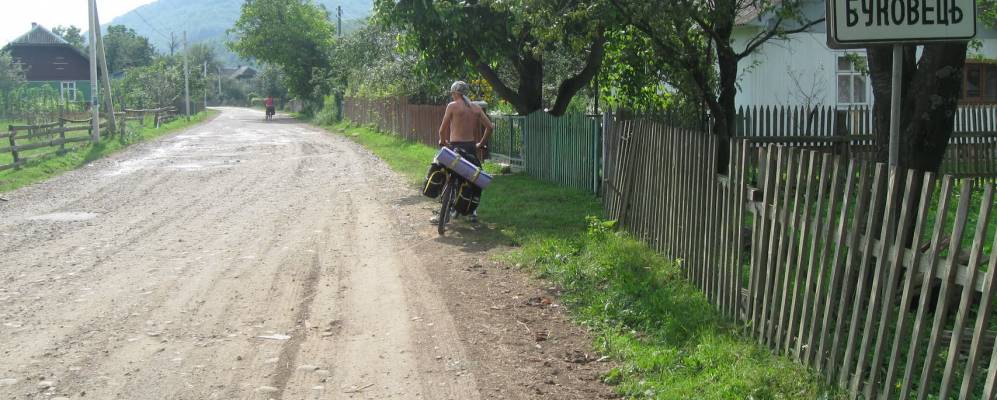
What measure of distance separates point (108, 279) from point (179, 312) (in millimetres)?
1546

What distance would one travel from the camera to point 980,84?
2100 cm

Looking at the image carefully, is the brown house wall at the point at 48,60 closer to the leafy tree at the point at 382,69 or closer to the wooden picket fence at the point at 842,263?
the leafy tree at the point at 382,69

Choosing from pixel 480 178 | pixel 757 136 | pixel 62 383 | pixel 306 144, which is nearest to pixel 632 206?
pixel 480 178

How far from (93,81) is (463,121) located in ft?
68.1

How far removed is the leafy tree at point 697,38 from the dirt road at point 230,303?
351 cm

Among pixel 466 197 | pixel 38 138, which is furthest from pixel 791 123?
pixel 38 138

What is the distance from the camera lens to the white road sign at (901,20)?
469 cm

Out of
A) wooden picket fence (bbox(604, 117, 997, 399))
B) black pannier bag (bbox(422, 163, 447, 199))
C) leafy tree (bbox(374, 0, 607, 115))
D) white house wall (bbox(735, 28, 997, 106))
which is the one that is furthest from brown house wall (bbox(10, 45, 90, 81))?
wooden picket fence (bbox(604, 117, 997, 399))

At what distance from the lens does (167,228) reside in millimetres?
11250

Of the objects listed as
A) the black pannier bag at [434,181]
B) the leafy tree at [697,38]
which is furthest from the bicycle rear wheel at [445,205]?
Result: the leafy tree at [697,38]

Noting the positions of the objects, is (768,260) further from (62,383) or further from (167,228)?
(167,228)

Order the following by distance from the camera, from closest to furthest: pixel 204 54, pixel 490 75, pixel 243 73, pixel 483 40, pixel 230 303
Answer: pixel 230 303 < pixel 483 40 < pixel 490 75 < pixel 204 54 < pixel 243 73

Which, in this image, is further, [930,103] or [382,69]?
[382,69]

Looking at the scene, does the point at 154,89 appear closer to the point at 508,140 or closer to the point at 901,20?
the point at 508,140
